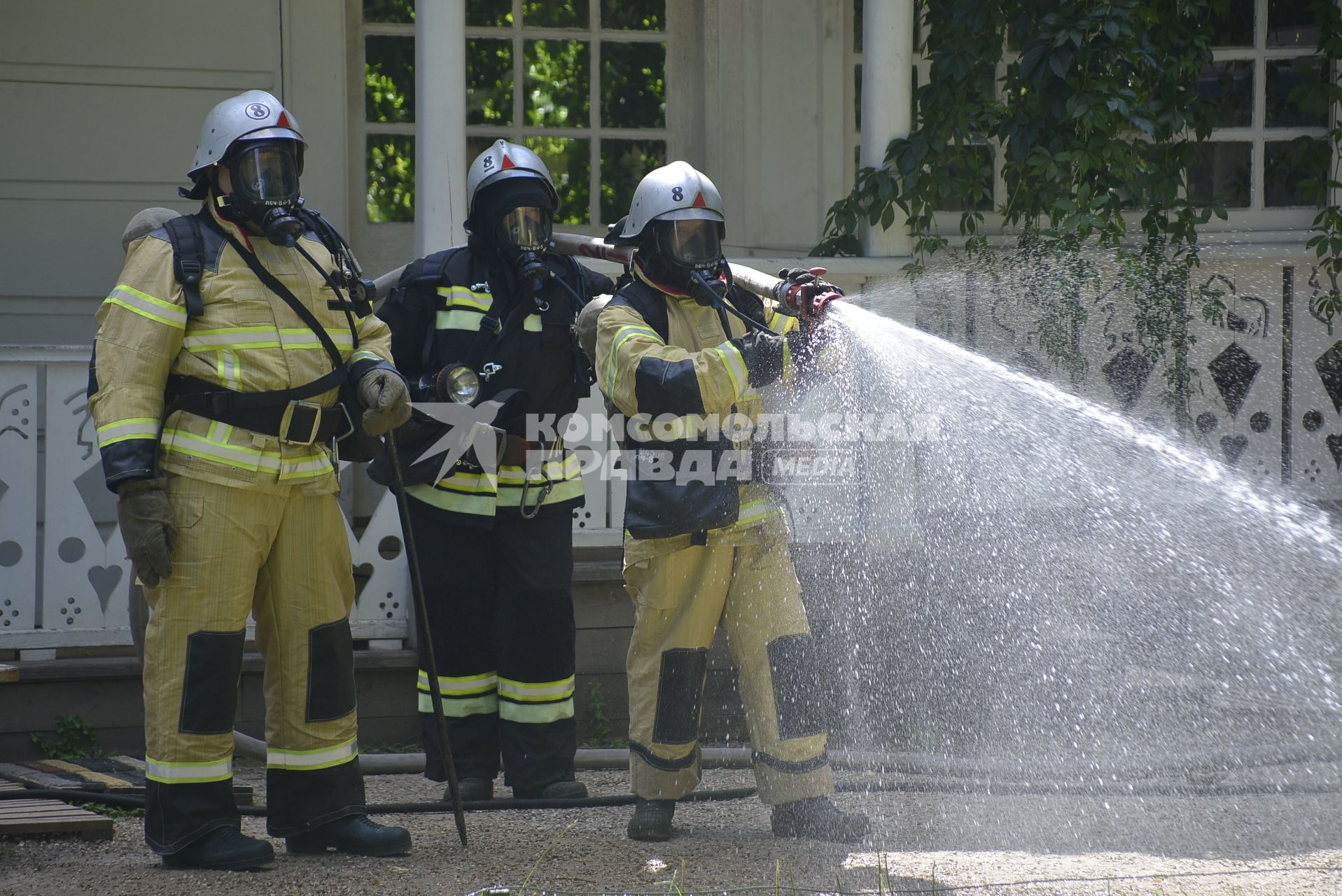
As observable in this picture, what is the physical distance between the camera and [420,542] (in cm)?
444

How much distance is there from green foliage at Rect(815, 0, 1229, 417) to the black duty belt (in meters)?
3.11

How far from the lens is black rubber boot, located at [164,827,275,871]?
3.47 meters

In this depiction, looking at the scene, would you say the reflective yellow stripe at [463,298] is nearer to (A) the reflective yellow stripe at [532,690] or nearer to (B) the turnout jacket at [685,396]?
(B) the turnout jacket at [685,396]

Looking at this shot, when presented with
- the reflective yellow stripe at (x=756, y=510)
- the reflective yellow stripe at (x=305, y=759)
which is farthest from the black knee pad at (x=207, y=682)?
the reflective yellow stripe at (x=756, y=510)

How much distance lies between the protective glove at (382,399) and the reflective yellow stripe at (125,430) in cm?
57

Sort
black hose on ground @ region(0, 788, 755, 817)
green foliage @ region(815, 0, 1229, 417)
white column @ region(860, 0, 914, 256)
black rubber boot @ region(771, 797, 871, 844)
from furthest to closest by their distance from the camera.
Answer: white column @ region(860, 0, 914, 256)
green foliage @ region(815, 0, 1229, 417)
black hose on ground @ region(0, 788, 755, 817)
black rubber boot @ region(771, 797, 871, 844)

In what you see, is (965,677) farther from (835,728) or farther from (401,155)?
(401,155)

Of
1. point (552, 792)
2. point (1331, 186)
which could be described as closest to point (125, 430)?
point (552, 792)

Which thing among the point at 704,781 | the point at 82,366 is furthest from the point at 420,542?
the point at 82,366

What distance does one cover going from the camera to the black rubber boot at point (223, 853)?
3473 mm

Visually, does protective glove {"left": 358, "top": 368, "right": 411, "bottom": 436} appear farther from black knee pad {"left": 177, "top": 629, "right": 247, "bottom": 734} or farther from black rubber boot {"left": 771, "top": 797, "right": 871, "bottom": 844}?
black rubber boot {"left": 771, "top": 797, "right": 871, "bottom": 844}

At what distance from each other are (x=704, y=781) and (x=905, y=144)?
2.94 meters

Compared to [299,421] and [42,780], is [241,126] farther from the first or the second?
[42,780]

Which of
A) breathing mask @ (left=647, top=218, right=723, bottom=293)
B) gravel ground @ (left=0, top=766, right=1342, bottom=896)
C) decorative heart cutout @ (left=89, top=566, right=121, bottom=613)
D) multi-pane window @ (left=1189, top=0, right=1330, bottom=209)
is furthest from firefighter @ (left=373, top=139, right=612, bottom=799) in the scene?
multi-pane window @ (left=1189, top=0, right=1330, bottom=209)
